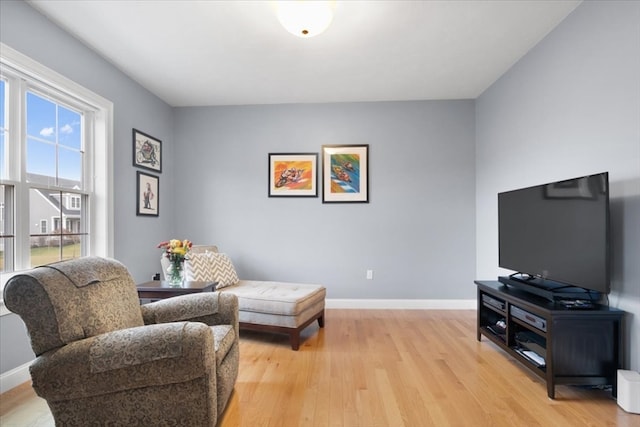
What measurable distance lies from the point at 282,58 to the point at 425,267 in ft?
9.42

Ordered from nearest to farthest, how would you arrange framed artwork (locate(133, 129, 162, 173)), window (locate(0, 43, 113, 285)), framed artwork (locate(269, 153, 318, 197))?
window (locate(0, 43, 113, 285))
framed artwork (locate(133, 129, 162, 173))
framed artwork (locate(269, 153, 318, 197))

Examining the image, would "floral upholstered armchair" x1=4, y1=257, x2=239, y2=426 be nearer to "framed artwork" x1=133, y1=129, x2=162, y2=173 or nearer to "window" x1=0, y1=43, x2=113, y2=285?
"window" x1=0, y1=43, x2=113, y2=285

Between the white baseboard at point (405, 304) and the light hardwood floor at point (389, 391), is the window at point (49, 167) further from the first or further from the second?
the white baseboard at point (405, 304)

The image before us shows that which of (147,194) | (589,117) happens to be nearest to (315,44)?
(589,117)

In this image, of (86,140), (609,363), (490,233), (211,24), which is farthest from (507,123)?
(86,140)

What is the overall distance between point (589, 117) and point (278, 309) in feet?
9.08

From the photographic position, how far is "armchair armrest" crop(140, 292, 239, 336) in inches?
74.7

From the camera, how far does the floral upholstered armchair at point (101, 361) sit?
4.37 feet

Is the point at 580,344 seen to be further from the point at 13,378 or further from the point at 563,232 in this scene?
the point at 13,378

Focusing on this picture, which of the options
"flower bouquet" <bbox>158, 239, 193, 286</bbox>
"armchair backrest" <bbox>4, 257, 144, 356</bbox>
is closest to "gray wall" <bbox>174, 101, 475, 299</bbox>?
"flower bouquet" <bbox>158, 239, 193, 286</bbox>

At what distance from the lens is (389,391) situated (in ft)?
6.55

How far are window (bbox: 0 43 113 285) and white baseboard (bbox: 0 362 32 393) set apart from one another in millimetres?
637

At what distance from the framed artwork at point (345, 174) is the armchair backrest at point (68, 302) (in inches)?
103

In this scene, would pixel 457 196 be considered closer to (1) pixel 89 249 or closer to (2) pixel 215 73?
(2) pixel 215 73
